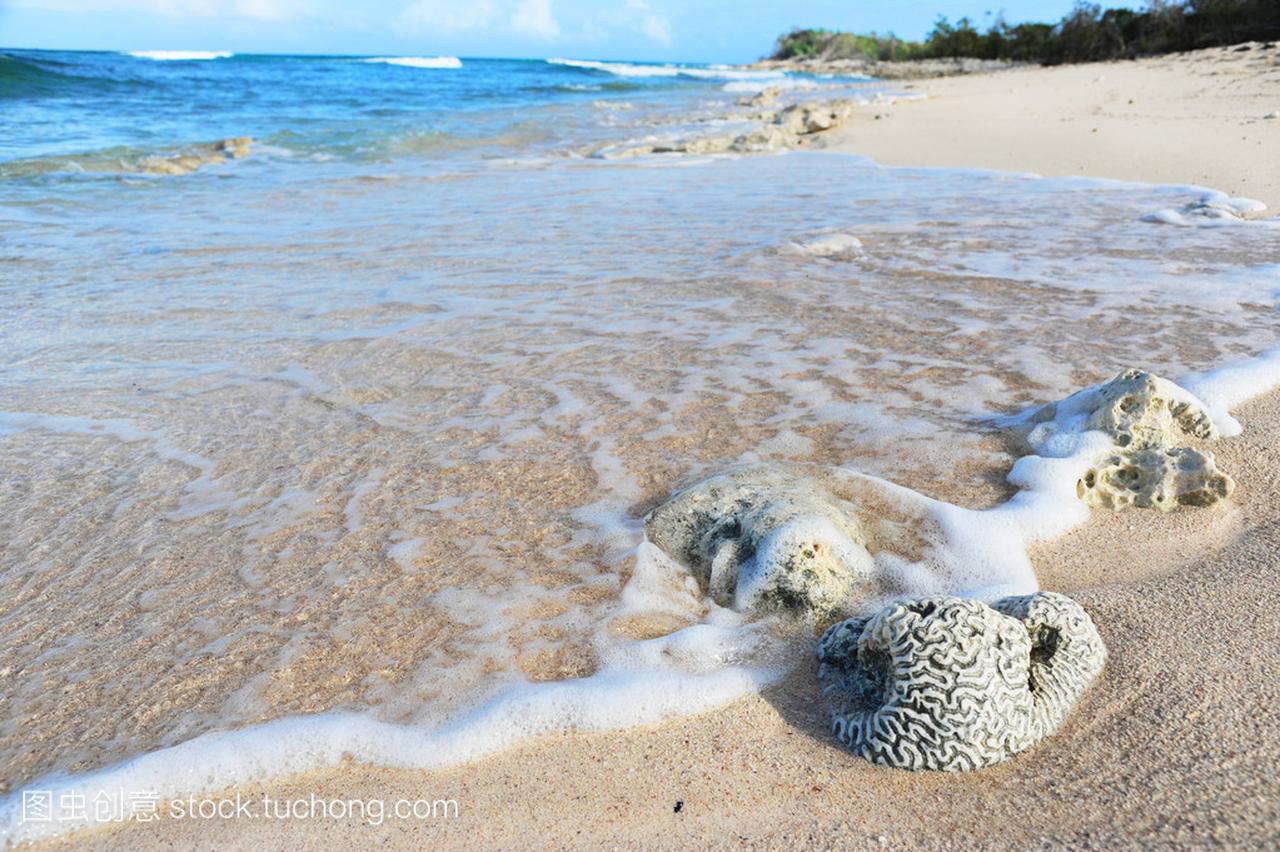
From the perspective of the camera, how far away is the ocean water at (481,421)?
7.00 ft

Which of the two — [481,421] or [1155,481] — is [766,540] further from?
[481,421]

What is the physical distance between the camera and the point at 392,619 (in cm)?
237

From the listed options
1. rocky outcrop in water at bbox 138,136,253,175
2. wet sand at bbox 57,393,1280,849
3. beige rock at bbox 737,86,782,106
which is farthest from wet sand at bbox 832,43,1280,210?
rocky outcrop in water at bbox 138,136,253,175

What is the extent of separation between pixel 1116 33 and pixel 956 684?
30.1 metres

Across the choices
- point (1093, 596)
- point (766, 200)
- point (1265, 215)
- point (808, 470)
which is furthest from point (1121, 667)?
point (766, 200)

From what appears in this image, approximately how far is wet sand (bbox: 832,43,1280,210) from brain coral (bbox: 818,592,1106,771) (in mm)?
6168

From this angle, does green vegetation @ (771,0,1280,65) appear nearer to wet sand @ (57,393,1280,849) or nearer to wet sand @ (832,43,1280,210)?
wet sand @ (832,43,1280,210)

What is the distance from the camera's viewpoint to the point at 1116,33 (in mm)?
25984

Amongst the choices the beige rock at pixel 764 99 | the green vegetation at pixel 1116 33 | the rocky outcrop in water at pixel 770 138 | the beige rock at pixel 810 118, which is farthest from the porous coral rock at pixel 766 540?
the green vegetation at pixel 1116 33

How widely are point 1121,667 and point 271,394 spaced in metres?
3.30

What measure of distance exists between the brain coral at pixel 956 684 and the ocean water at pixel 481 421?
31 cm

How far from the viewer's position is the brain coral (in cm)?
180

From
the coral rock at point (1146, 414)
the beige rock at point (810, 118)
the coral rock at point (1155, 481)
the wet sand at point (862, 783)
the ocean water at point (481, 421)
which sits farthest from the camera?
the beige rock at point (810, 118)

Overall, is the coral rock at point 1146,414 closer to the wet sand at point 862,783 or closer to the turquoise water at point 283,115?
the wet sand at point 862,783
